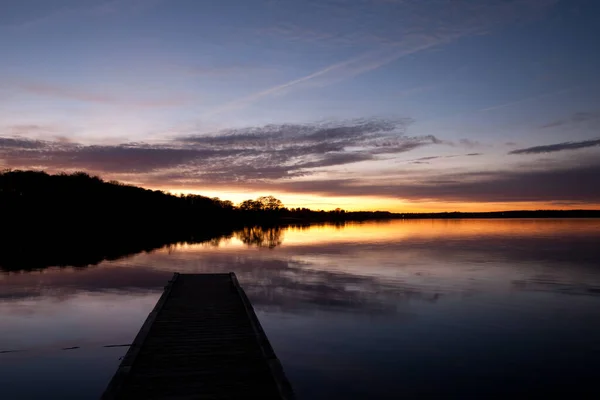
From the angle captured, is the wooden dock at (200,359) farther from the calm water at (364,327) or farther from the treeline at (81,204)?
the treeline at (81,204)

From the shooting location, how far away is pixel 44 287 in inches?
899

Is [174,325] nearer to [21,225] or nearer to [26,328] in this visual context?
[26,328]

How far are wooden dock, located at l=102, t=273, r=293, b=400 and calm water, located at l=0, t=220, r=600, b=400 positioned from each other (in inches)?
64.9

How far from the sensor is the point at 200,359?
9.12 metres

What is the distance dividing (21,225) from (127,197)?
104 ft

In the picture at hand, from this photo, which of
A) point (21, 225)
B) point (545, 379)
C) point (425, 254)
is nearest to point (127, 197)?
point (21, 225)

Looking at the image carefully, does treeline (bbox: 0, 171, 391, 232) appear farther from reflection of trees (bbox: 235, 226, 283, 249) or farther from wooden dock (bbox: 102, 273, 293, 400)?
wooden dock (bbox: 102, 273, 293, 400)

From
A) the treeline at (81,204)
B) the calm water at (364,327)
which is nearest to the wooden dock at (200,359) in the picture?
the calm water at (364,327)

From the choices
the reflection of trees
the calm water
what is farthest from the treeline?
the calm water

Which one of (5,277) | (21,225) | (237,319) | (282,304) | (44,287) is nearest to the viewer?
(237,319)

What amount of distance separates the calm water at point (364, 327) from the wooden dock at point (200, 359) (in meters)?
1.65

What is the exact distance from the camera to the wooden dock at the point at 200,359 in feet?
24.9

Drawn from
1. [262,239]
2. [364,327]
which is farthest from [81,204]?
[364,327]

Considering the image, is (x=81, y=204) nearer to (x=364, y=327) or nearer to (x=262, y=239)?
(x=262, y=239)
